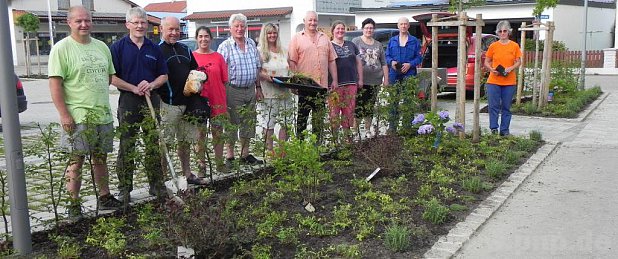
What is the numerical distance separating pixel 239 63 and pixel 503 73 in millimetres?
4275

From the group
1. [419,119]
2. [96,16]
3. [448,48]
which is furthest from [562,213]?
[96,16]

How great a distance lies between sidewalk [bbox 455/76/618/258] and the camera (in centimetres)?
474

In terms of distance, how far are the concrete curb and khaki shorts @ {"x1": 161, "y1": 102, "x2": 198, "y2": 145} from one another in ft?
8.75

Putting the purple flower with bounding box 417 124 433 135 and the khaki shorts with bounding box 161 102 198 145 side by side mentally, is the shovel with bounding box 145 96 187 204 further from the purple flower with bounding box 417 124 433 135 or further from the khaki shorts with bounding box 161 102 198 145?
the purple flower with bounding box 417 124 433 135

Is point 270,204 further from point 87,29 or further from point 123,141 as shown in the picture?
point 87,29

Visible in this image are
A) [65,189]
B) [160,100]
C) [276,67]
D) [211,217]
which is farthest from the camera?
[276,67]

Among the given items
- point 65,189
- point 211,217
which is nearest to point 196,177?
point 65,189

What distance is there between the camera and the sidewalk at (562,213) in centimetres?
474

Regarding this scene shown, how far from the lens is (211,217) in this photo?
4.35 m

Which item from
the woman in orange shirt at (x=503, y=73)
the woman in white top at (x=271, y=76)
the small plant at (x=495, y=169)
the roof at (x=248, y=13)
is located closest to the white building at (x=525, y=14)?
the roof at (x=248, y=13)

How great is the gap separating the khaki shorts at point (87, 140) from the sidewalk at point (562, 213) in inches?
116

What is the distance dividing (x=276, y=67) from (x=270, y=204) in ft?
7.43

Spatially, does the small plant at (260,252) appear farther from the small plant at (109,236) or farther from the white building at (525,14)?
the white building at (525,14)

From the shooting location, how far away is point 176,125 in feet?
20.1
